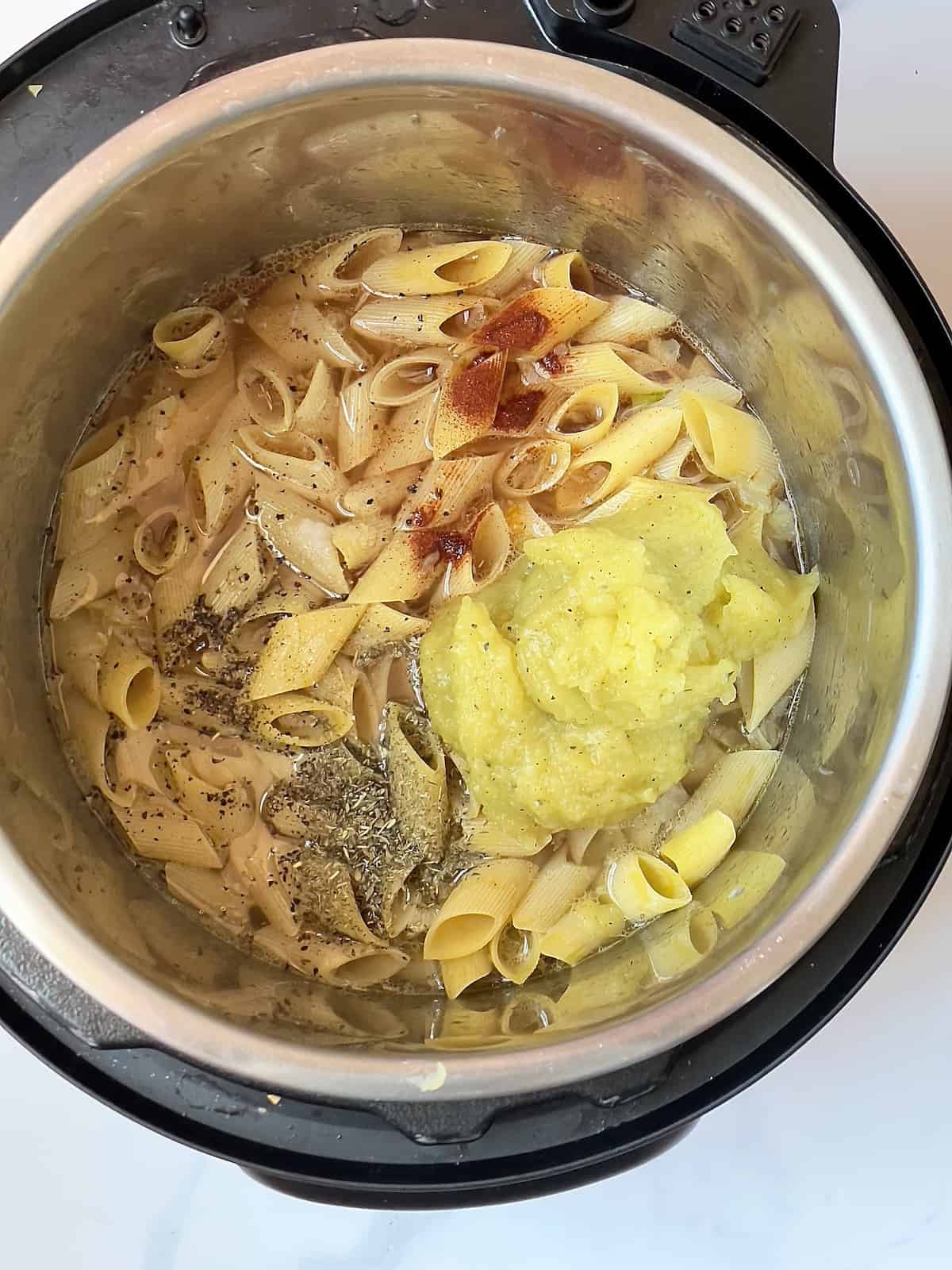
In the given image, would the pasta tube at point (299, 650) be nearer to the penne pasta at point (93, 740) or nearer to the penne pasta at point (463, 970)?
Answer: the penne pasta at point (93, 740)

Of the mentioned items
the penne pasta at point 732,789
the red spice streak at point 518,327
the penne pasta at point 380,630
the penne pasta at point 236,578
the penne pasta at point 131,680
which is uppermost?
the red spice streak at point 518,327

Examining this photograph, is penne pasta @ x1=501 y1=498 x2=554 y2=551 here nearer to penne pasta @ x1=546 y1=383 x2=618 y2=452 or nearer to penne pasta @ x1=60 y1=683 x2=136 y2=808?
penne pasta @ x1=546 y1=383 x2=618 y2=452

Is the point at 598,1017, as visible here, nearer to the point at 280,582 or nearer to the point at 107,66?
the point at 280,582

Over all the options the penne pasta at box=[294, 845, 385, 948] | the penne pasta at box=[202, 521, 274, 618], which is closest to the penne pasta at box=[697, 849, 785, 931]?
the penne pasta at box=[294, 845, 385, 948]

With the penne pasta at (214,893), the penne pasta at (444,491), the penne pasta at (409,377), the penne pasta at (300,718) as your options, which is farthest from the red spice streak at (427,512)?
the penne pasta at (214,893)

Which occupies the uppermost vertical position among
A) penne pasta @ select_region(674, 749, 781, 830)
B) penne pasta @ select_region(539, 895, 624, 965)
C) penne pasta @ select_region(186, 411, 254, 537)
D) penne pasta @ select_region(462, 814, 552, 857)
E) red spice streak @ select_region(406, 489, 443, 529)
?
penne pasta @ select_region(186, 411, 254, 537)

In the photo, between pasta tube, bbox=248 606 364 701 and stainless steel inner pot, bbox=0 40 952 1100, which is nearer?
stainless steel inner pot, bbox=0 40 952 1100
